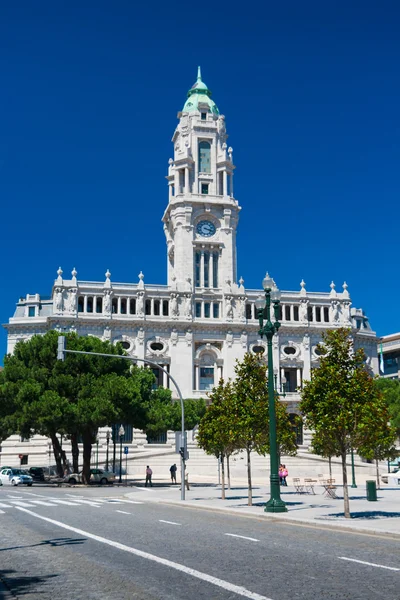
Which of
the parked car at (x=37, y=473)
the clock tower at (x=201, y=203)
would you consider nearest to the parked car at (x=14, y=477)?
the parked car at (x=37, y=473)

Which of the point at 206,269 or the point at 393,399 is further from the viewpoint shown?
the point at 206,269

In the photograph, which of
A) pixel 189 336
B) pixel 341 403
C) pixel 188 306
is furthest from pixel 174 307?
pixel 341 403

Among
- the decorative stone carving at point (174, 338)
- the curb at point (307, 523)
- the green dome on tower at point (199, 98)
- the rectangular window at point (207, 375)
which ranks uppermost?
the green dome on tower at point (199, 98)

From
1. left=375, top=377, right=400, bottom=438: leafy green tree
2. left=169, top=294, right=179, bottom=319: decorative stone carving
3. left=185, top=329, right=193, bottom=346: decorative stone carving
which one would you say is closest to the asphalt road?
left=375, top=377, right=400, bottom=438: leafy green tree

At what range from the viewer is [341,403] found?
2334 centimetres

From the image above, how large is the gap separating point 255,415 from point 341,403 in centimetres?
750

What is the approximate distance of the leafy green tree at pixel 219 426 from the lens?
33.2 meters

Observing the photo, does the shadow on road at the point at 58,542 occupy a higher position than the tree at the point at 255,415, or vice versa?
the tree at the point at 255,415

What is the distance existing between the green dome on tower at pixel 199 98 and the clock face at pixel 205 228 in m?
16.9

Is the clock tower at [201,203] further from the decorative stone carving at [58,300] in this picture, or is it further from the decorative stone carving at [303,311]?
the decorative stone carving at [58,300]

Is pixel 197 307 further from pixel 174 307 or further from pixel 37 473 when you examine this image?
pixel 37 473

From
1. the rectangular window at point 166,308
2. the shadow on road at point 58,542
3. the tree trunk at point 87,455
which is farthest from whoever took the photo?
the rectangular window at point 166,308

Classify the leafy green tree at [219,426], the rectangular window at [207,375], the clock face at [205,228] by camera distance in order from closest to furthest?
the leafy green tree at [219,426] < the rectangular window at [207,375] < the clock face at [205,228]

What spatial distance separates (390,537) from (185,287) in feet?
229
